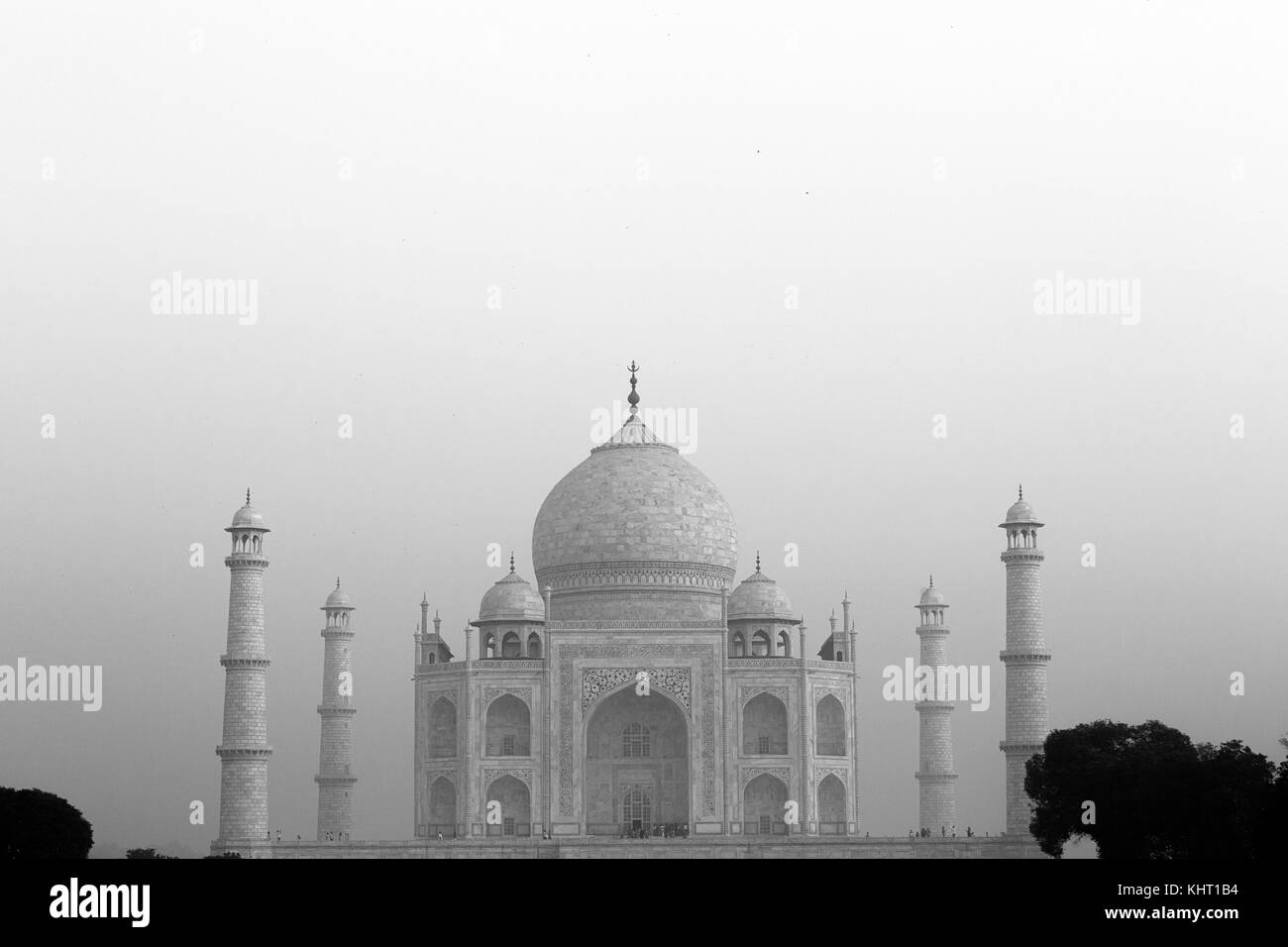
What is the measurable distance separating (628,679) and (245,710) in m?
9.10

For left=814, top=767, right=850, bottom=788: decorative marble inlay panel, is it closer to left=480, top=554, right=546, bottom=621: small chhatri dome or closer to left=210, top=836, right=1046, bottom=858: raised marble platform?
left=210, top=836, right=1046, bottom=858: raised marble platform

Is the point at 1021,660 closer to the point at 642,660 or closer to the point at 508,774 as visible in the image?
the point at 642,660

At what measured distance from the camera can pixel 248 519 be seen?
50.4 meters

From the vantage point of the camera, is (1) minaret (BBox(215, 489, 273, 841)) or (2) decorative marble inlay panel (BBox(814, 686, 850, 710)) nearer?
(1) minaret (BBox(215, 489, 273, 841))

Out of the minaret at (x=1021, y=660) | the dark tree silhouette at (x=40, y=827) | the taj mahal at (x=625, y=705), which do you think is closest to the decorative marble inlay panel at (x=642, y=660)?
the taj mahal at (x=625, y=705)

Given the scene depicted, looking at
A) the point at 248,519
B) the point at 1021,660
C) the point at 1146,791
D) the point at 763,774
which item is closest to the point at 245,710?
the point at 248,519

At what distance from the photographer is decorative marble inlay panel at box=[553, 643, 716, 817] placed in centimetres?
5147

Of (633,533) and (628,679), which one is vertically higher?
(633,533)

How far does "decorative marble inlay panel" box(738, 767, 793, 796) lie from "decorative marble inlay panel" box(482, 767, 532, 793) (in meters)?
5.01

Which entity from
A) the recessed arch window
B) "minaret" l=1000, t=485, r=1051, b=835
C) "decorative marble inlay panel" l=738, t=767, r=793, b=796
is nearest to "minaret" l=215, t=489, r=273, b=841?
the recessed arch window

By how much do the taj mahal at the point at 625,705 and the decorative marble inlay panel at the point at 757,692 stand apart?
5 cm

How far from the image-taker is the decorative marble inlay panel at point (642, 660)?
5147cm

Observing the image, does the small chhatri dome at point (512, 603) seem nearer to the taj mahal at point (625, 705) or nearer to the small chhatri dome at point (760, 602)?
the taj mahal at point (625, 705)
